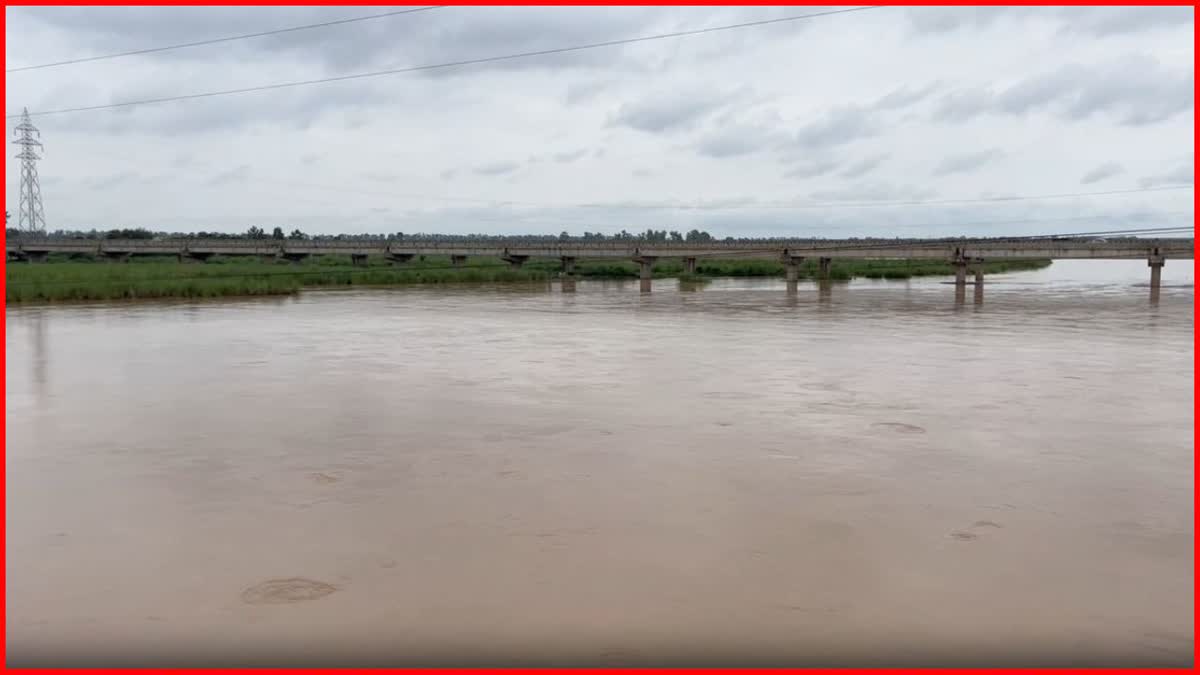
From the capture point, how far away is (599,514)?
9570 mm

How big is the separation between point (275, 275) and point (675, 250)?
27830 millimetres

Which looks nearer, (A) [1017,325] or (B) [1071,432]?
(B) [1071,432]

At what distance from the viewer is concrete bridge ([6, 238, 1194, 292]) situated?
6494 cm

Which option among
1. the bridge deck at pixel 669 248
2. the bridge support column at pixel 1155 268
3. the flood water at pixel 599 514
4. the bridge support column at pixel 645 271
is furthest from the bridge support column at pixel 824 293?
the flood water at pixel 599 514

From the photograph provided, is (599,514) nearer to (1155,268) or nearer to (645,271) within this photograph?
(645,271)

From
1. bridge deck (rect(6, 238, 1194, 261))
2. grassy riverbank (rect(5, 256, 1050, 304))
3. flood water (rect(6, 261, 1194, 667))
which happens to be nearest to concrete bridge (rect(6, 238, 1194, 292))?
bridge deck (rect(6, 238, 1194, 261))

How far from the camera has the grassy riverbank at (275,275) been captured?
155 ft

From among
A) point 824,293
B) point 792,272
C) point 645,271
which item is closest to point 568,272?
point 645,271

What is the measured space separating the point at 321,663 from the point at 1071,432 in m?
11.0

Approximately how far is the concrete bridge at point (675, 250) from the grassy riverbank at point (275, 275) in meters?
1.88

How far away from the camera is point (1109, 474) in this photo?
11.2 metres

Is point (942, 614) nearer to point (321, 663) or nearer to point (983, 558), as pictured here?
point (983, 558)

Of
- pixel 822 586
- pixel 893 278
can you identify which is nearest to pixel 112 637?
pixel 822 586

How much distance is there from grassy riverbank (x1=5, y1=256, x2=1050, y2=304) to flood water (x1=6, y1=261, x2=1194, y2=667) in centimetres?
2785
